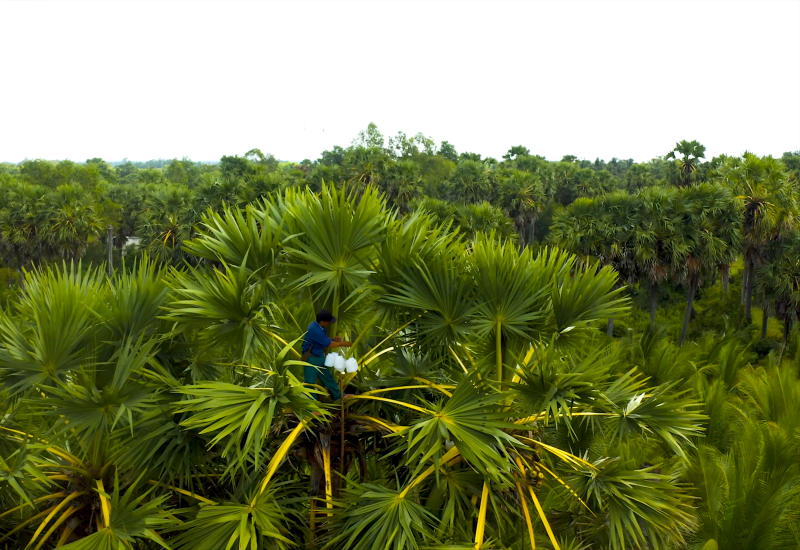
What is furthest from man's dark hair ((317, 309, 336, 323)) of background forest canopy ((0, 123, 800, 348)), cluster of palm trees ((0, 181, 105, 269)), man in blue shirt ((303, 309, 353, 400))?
cluster of palm trees ((0, 181, 105, 269))

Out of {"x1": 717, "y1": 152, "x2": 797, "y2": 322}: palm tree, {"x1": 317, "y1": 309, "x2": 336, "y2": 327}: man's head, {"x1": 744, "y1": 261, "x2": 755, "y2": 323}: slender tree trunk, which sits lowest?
{"x1": 744, "y1": 261, "x2": 755, "y2": 323}: slender tree trunk

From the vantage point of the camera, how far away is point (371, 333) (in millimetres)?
Result: 6289

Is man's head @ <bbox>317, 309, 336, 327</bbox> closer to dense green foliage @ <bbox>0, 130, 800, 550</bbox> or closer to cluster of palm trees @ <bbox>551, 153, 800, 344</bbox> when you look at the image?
dense green foliage @ <bbox>0, 130, 800, 550</bbox>

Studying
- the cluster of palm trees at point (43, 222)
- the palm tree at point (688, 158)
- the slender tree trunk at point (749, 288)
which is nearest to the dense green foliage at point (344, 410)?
the slender tree trunk at point (749, 288)

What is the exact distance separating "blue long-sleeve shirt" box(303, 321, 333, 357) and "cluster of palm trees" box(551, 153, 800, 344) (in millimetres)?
22261

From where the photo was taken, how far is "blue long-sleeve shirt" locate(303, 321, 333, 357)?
14.6 feet

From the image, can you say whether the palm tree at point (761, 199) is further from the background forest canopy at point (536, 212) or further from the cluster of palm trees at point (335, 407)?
the cluster of palm trees at point (335, 407)

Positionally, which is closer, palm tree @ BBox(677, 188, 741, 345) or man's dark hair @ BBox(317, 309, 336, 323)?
man's dark hair @ BBox(317, 309, 336, 323)

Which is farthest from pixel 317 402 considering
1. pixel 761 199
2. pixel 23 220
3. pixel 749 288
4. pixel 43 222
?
pixel 23 220

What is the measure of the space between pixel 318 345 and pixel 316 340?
8 cm

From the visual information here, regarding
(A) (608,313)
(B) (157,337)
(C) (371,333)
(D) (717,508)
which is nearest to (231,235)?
(B) (157,337)

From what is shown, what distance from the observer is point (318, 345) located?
4535 mm

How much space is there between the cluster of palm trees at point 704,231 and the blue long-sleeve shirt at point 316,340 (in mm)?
22261

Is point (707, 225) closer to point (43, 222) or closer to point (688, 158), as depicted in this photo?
point (688, 158)
